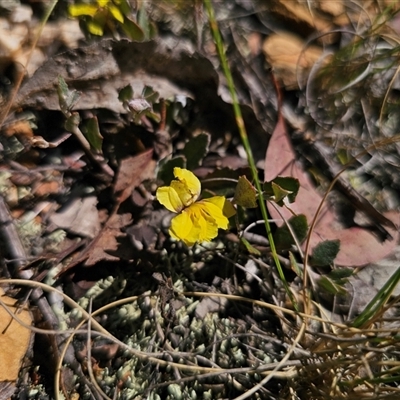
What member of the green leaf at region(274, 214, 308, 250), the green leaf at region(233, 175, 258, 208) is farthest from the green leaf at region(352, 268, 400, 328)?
the green leaf at region(233, 175, 258, 208)

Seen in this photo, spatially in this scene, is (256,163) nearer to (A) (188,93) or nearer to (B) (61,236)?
(A) (188,93)

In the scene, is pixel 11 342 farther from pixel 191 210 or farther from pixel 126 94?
pixel 126 94

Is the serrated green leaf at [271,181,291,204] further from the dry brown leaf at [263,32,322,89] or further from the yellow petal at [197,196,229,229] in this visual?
the dry brown leaf at [263,32,322,89]

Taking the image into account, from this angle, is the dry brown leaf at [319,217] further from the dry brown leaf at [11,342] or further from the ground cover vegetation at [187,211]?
the dry brown leaf at [11,342]

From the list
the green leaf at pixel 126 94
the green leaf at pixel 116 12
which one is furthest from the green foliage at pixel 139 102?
the green leaf at pixel 116 12

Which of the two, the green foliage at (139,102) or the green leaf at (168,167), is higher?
the green foliage at (139,102)

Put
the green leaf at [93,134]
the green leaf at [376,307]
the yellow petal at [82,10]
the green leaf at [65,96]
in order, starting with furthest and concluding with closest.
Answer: the yellow petal at [82,10]
the green leaf at [93,134]
the green leaf at [65,96]
the green leaf at [376,307]
